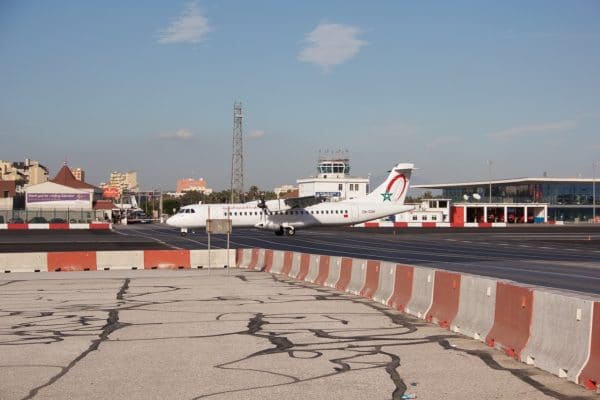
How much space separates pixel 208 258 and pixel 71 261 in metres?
5.17

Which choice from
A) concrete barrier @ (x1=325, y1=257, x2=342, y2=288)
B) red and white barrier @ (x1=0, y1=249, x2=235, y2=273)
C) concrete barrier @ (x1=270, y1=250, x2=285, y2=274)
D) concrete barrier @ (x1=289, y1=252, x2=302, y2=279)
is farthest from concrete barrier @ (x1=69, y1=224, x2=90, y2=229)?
concrete barrier @ (x1=325, y1=257, x2=342, y2=288)

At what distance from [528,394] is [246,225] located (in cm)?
5783

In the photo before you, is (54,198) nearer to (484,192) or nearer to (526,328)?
(484,192)

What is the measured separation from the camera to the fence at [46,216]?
9900cm

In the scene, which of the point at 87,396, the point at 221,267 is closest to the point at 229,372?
the point at 87,396

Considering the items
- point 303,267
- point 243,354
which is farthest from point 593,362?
point 303,267

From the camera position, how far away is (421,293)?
14.4 meters

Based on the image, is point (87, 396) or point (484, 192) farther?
point (484, 192)

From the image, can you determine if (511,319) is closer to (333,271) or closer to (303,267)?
(333,271)

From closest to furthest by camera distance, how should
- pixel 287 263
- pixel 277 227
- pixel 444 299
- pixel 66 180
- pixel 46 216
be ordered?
pixel 444 299 < pixel 287 263 < pixel 277 227 < pixel 46 216 < pixel 66 180

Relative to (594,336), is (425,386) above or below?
below

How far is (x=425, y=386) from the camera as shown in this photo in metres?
8.23

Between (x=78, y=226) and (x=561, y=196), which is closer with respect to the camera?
(x=78, y=226)

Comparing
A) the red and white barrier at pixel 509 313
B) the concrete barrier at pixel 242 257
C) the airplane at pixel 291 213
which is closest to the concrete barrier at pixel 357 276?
the red and white barrier at pixel 509 313
